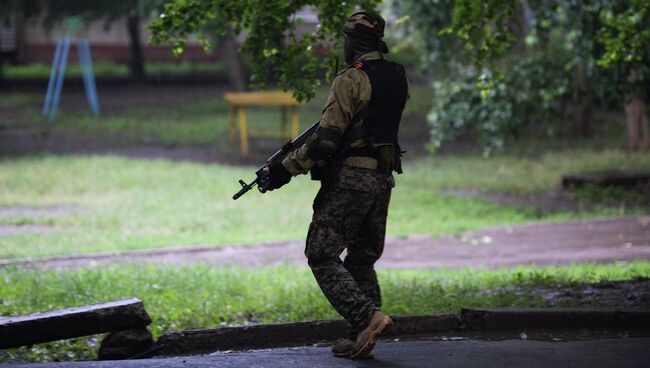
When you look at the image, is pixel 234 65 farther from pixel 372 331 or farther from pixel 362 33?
pixel 372 331

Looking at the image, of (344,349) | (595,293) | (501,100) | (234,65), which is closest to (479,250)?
(595,293)

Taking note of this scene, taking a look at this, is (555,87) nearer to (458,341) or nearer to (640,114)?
(640,114)

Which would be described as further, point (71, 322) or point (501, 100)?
point (501, 100)

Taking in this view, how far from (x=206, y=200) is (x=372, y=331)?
1111 centimetres

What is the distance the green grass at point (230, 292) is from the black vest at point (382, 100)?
176cm

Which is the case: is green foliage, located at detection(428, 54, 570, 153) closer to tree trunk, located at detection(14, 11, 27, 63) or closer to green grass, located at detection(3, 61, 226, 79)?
green grass, located at detection(3, 61, 226, 79)

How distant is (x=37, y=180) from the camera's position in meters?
17.8

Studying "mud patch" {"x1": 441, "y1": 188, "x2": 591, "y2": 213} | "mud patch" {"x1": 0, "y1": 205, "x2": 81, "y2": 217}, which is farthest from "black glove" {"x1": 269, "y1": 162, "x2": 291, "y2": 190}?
"mud patch" {"x1": 441, "y1": 188, "x2": 591, "y2": 213}

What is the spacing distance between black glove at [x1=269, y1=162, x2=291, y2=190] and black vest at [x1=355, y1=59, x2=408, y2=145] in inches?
19.7

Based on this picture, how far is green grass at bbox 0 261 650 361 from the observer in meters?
7.19

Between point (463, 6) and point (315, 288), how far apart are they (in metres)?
2.78

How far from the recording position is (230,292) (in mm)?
8297

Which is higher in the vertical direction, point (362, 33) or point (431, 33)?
point (431, 33)

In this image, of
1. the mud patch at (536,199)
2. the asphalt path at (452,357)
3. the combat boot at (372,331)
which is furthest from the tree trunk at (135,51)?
the combat boot at (372,331)
